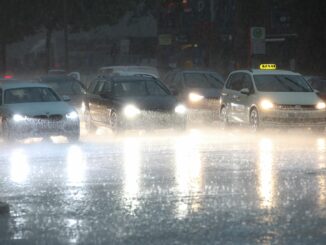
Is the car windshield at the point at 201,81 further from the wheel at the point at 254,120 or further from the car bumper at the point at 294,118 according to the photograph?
the car bumper at the point at 294,118

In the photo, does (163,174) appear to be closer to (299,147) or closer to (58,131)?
(299,147)

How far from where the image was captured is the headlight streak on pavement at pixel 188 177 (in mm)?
10719

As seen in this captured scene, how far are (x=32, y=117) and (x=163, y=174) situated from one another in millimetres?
7153

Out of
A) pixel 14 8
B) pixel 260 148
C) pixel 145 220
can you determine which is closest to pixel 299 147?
pixel 260 148

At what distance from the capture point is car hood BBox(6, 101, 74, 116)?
67.8ft

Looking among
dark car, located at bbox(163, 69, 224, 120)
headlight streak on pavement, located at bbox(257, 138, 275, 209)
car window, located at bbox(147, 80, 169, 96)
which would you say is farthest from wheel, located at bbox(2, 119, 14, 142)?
dark car, located at bbox(163, 69, 224, 120)

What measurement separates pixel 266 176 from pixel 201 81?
58.5 ft

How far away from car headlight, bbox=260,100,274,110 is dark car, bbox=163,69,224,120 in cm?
674

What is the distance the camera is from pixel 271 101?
75.7 feet

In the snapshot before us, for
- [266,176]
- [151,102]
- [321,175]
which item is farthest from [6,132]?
[321,175]

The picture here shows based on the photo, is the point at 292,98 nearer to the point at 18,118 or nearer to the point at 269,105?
the point at 269,105

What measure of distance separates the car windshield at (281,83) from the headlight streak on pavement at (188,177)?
12.9 feet

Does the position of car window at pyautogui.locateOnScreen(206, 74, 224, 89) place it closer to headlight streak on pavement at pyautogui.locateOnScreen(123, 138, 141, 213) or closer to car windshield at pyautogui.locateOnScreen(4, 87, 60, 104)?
headlight streak on pavement at pyautogui.locateOnScreen(123, 138, 141, 213)

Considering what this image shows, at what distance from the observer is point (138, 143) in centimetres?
2059
